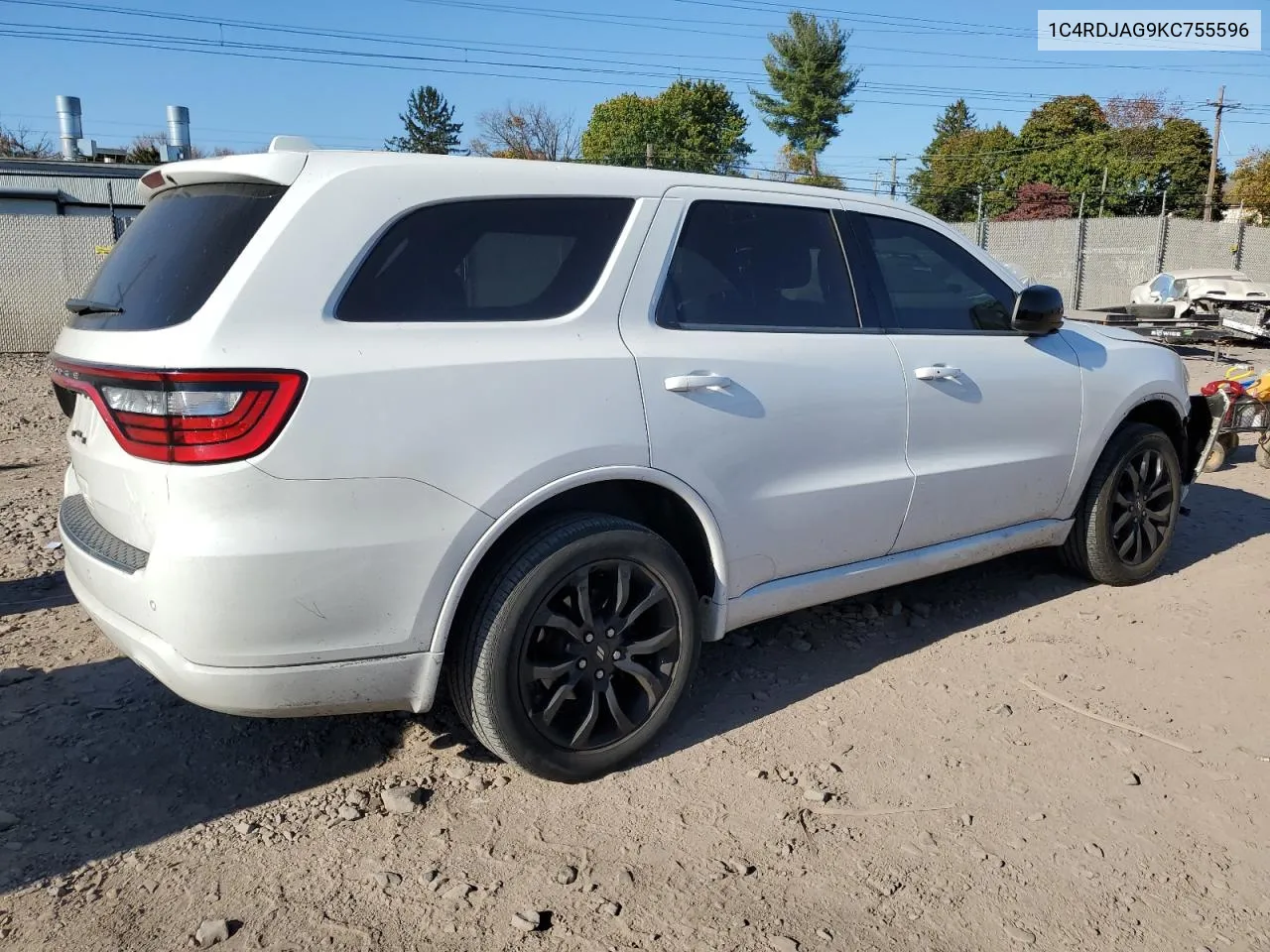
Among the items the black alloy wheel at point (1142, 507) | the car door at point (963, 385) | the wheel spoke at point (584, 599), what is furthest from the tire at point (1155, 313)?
the wheel spoke at point (584, 599)

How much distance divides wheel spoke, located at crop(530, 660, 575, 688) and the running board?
2.15 ft

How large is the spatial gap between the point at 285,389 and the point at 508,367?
60cm

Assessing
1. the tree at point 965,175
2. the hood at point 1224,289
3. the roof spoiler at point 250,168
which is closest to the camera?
the roof spoiler at point 250,168

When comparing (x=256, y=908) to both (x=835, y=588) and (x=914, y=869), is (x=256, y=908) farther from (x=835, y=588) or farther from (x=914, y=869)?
(x=835, y=588)

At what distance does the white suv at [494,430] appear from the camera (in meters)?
2.44

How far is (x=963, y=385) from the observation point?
3908mm

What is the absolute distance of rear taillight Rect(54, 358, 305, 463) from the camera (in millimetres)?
2355

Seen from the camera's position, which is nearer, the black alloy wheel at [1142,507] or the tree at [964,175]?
the black alloy wheel at [1142,507]

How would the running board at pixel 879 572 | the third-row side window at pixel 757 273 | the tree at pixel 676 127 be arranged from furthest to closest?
the tree at pixel 676 127 → the running board at pixel 879 572 → the third-row side window at pixel 757 273

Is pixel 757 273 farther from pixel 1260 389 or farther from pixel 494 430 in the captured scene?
pixel 1260 389

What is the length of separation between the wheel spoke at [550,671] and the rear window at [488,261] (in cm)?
101

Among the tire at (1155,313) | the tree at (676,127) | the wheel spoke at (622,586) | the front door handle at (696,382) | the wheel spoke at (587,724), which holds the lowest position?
the wheel spoke at (587,724)

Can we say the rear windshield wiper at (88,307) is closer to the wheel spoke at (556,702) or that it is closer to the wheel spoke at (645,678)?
the wheel spoke at (556,702)

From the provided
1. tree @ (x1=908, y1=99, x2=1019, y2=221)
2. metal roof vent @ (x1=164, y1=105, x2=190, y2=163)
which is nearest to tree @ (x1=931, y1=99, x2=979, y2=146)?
tree @ (x1=908, y1=99, x2=1019, y2=221)
